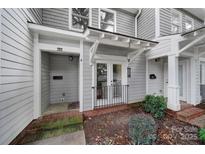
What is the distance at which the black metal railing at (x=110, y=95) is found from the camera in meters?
4.78

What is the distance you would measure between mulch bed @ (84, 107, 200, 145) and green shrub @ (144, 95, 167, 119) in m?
0.26

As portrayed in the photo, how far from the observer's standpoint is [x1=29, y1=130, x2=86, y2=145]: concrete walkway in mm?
2514

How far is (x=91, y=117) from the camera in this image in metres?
4.05

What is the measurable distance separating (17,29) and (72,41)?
71.8 inches

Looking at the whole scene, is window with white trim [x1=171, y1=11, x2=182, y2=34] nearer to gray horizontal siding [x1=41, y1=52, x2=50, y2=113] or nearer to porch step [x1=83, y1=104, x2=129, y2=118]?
porch step [x1=83, y1=104, x2=129, y2=118]

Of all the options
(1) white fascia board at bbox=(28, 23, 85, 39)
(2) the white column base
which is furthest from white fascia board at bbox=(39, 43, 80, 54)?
(2) the white column base

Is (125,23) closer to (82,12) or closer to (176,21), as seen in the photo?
(82,12)

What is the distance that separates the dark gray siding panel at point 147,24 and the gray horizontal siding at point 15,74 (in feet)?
16.7

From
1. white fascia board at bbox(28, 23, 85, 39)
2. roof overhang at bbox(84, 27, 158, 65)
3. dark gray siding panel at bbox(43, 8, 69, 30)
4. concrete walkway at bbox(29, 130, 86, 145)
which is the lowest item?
concrete walkway at bbox(29, 130, 86, 145)

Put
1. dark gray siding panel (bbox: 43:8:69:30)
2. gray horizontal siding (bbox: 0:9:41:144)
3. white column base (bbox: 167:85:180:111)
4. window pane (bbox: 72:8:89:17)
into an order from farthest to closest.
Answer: window pane (bbox: 72:8:89:17) < dark gray siding panel (bbox: 43:8:69:30) < white column base (bbox: 167:85:180:111) < gray horizontal siding (bbox: 0:9:41:144)

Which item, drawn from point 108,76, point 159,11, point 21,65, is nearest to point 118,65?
point 108,76

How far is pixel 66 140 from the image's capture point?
2.62 m
